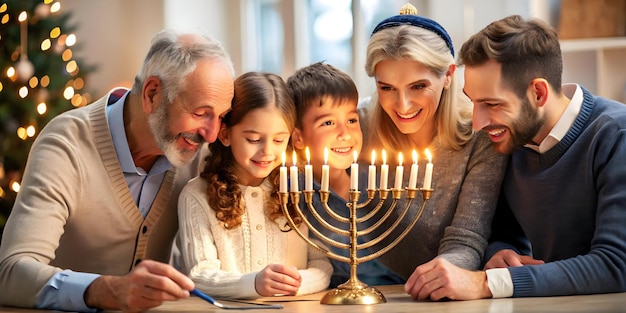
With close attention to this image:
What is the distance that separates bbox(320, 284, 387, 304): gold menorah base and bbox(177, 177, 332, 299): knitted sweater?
0.24 meters

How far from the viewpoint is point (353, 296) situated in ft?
7.27

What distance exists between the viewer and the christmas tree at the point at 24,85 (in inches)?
209

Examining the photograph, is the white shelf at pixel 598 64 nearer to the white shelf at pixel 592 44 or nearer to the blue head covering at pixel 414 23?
the white shelf at pixel 592 44

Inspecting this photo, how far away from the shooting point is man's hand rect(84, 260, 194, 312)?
1950 millimetres

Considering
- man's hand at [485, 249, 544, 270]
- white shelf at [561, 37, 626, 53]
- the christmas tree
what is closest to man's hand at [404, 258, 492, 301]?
man's hand at [485, 249, 544, 270]

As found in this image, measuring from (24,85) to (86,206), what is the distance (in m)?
2.99

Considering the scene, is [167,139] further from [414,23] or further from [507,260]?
[507,260]

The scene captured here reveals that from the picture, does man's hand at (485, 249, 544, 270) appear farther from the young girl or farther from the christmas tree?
the christmas tree

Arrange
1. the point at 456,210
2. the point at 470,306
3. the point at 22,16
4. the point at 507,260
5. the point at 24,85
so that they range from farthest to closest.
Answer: the point at 24,85, the point at 22,16, the point at 456,210, the point at 507,260, the point at 470,306

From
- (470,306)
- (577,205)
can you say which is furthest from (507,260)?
(470,306)

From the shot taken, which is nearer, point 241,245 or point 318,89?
point 241,245

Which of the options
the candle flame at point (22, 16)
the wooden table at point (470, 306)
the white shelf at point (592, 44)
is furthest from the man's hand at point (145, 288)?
the candle flame at point (22, 16)

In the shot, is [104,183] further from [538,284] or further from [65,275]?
[538,284]

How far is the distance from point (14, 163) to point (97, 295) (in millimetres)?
3504
